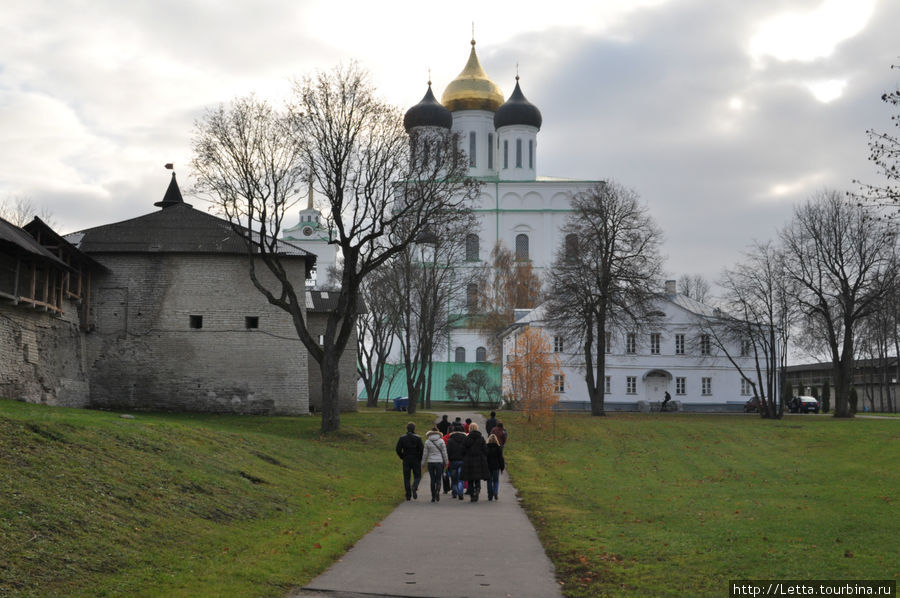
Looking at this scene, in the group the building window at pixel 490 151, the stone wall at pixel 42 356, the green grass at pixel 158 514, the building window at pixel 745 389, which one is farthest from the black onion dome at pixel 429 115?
the green grass at pixel 158 514

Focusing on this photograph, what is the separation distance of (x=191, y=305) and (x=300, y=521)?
82.3 ft

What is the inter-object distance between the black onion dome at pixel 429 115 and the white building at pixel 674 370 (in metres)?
27.0

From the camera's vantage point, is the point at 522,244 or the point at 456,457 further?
the point at 522,244

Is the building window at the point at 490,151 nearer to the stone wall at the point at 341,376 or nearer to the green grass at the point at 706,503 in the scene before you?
the stone wall at the point at 341,376

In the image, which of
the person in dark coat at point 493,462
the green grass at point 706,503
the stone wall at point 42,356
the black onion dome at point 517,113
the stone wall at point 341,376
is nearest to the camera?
the green grass at point 706,503

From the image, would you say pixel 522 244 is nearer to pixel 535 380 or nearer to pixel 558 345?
pixel 558 345

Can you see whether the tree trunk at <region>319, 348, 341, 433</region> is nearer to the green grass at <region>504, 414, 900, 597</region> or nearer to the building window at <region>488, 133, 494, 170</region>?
the green grass at <region>504, 414, 900, 597</region>

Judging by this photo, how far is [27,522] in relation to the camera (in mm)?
9586

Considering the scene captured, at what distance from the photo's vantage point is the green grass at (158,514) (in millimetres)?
9023

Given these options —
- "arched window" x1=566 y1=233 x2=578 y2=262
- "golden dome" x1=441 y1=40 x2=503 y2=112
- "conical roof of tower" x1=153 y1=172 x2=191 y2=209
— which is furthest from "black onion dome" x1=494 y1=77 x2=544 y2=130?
"conical roof of tower" x1=153 y1=172 x2=191 y2=209

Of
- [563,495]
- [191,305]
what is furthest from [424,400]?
[563,495]

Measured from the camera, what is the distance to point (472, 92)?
88.1 meters

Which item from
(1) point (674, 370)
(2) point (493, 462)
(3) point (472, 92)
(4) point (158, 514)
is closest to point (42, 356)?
(2) point (493, 462)

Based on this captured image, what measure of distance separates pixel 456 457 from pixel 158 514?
24.7 ft
